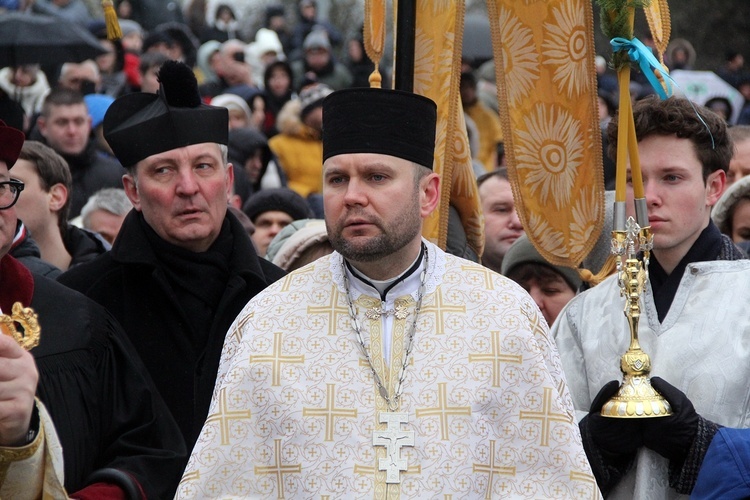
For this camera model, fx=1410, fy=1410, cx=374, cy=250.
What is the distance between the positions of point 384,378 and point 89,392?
1.03 metres

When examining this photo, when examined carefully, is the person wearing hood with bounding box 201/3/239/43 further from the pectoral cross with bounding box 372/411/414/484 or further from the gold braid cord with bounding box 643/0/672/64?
the pectoral cross with bounding box 372/411/414/484

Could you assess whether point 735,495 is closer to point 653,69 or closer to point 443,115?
point 653,69

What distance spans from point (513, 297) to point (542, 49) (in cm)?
184

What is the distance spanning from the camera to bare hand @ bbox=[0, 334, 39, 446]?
146 inches

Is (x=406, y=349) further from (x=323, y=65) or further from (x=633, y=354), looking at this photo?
(x=323, y=65)

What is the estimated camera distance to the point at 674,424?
4.68m

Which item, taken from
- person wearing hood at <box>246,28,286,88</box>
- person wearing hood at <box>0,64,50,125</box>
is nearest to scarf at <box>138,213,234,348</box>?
person wearing hood at <box>0,64,50,125</box>

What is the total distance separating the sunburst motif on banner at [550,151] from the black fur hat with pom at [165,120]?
128 centimetres

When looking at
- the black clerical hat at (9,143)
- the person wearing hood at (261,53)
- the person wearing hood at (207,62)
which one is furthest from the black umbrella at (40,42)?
the black clerical hat at (9,143)

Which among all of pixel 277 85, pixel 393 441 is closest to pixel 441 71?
pixel 393 441

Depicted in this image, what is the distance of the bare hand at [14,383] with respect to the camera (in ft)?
12.2

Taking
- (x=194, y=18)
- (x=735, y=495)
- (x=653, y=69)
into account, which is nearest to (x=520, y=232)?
(x=653, y=69)

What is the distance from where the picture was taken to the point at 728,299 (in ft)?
16.3

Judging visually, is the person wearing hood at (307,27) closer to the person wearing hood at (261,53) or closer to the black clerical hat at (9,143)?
the person wearing hood at (261,53)
